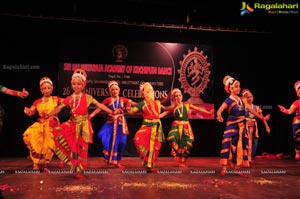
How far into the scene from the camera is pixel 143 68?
24.4 feet

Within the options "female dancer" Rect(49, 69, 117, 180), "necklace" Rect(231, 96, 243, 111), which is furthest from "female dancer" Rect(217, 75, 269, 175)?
"female dancer" Rect(49, 69, 117, 180)

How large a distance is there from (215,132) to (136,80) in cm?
231

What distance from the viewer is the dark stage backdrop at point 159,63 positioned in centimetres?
Answer: 720

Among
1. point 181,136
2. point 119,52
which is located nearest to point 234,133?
point 181,136

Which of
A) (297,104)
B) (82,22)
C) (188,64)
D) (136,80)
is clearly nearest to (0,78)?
(82,22)

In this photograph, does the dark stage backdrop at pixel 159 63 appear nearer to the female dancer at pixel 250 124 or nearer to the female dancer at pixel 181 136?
the female dancer at pixel 250 124

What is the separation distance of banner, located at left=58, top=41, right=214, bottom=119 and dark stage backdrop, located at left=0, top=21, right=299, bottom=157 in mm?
22

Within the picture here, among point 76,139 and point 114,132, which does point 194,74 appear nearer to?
point 114,132

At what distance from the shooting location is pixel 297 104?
21.0 feet

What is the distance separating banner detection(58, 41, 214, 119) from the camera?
720cm

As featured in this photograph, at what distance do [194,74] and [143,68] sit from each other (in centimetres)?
117

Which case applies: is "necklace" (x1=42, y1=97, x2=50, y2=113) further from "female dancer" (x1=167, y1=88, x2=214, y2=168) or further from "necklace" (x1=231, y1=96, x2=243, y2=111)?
"necklace" (x1=231, y1=96, x2=243, y2=111)

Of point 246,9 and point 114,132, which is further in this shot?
point 246,9

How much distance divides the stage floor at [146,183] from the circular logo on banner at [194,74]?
7.10 ft
